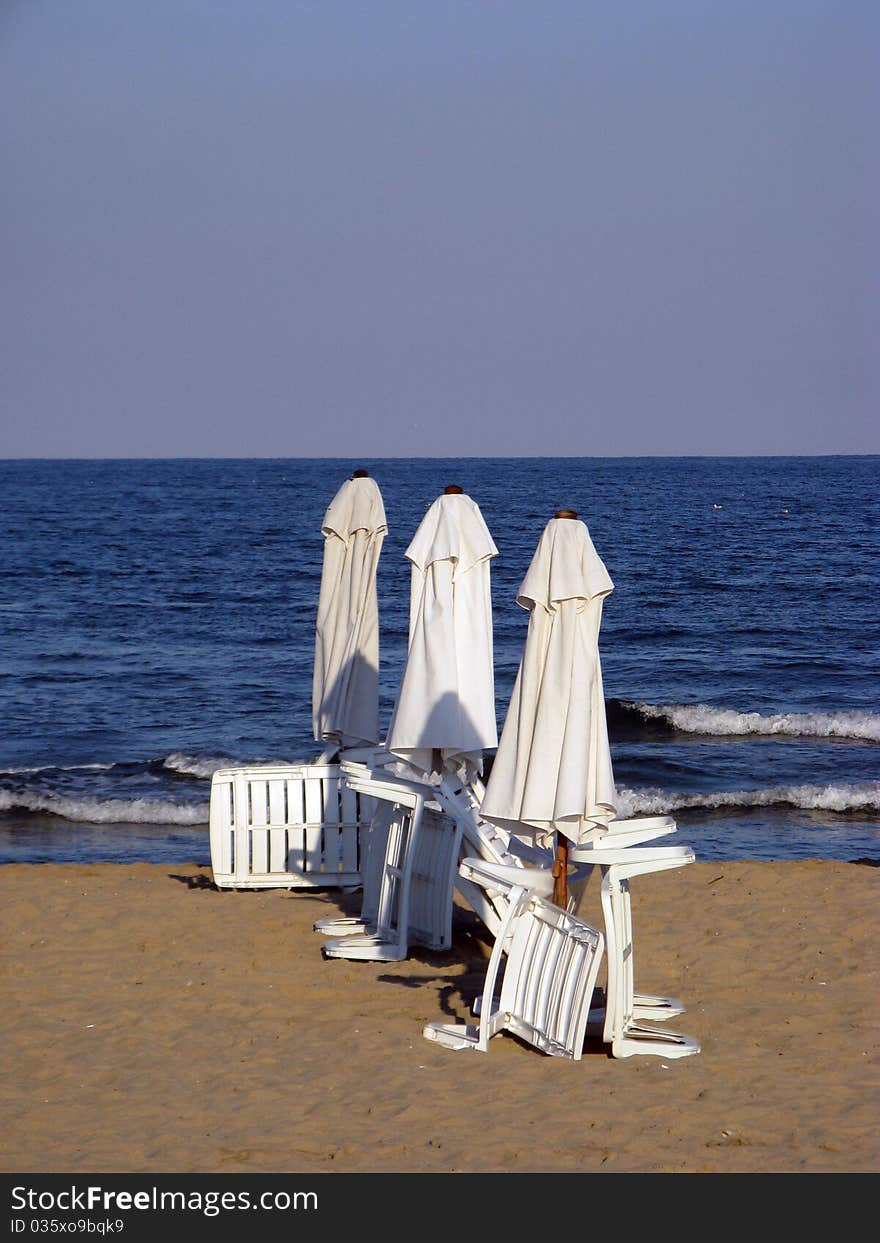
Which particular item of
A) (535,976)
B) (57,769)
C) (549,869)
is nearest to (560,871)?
(549,869)

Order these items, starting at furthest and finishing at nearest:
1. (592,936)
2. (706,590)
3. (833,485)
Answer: (833,485)
(706,590)
(592,936)

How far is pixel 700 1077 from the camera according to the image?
5941 millimetres

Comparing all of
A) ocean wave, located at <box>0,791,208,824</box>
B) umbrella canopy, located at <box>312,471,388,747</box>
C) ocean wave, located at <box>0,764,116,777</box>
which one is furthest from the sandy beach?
ocean wave, located at <box>0,764,116,777</box>

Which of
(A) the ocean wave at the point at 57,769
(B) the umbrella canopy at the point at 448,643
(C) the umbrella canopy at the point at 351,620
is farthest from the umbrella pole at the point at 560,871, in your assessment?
(A) the ocean wave at the point at 57,769

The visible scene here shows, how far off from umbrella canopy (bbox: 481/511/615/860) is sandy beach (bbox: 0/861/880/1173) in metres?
1.14

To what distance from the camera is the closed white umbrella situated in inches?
247

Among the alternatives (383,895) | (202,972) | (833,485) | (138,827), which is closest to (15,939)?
(202,972)

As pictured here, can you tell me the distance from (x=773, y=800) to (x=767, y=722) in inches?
190

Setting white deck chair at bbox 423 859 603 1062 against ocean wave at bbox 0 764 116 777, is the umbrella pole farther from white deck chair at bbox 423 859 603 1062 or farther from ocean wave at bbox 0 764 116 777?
ocean wave at bbox 0 764 116 777

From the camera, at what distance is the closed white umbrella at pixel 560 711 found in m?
6.28

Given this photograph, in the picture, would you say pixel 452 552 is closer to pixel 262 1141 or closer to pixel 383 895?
pixel 383 895

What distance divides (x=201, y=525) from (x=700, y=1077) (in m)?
55.6

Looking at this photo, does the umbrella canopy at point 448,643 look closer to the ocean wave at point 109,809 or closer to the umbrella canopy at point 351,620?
the umbrella canopy at point 351,620

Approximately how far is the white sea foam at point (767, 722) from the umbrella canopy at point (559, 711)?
1324cm
